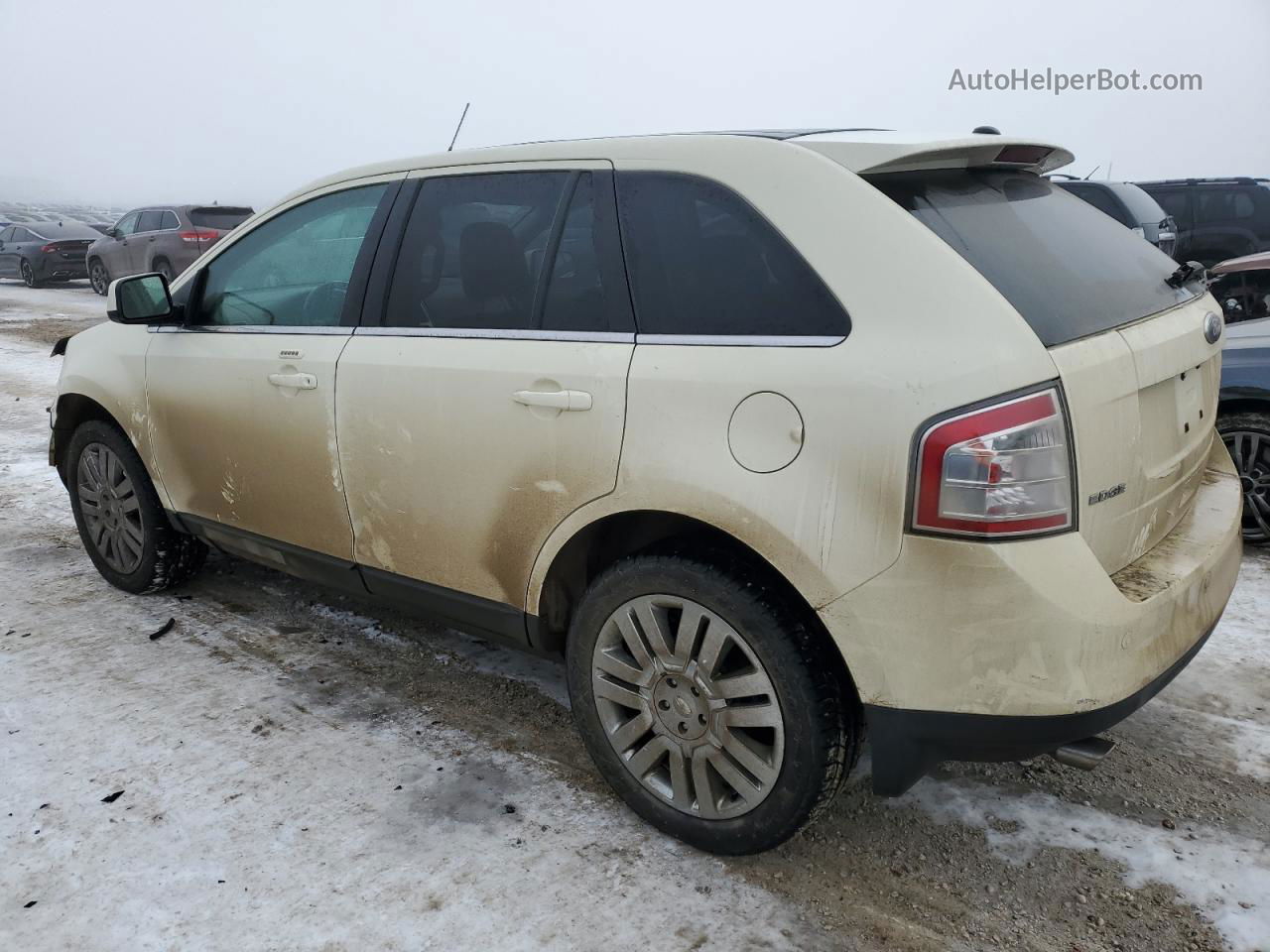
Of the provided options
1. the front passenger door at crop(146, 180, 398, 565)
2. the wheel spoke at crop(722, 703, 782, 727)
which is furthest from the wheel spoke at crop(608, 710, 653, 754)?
the front passenger door at crop(146, 180, 398, 565)

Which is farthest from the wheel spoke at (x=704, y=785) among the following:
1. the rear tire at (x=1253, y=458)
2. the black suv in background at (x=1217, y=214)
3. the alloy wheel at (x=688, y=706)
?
the black suv in background at (x=1217, y=214)

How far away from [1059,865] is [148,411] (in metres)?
3.47

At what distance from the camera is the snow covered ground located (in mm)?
2350

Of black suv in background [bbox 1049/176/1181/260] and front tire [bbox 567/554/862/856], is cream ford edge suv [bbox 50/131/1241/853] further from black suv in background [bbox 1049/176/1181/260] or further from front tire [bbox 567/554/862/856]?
black suv in background [bbox 1049/176/1181/260]

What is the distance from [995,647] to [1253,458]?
3.20 metres

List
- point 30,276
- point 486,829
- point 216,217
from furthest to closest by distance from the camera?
point 30,276 < point 216,217 < point 486,829

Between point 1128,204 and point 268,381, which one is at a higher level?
point 1128,204

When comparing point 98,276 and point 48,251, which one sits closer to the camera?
point 98,276

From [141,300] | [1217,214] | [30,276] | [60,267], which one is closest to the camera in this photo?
[141,300]

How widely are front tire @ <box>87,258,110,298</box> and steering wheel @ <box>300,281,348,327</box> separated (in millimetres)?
17997

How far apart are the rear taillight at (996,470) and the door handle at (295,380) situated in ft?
6.58

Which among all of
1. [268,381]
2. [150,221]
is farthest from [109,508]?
[150,221]

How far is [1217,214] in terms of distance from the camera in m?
13.3

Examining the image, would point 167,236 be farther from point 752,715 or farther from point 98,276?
point 752,715
